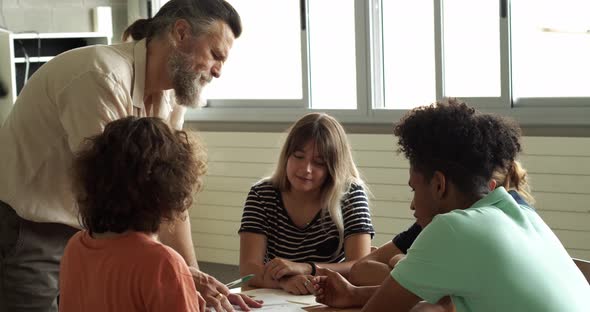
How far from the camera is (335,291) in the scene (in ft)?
6.89

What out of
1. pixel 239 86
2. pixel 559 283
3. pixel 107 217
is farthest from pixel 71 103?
pixel 239 86

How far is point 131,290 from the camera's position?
1543 millimetres

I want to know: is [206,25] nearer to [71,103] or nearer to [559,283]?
[71,103]

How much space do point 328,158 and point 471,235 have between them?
1.15 metres

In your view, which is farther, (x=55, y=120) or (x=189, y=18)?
(x=189, y=18)

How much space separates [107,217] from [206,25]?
3.36 ft

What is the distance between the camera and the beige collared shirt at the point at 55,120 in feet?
7.31

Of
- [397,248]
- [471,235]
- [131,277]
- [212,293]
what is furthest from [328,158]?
[131,277]

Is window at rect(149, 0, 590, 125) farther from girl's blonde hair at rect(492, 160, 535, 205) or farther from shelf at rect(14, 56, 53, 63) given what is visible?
girl's blonde hair at rect(492, 160, 535, 205)

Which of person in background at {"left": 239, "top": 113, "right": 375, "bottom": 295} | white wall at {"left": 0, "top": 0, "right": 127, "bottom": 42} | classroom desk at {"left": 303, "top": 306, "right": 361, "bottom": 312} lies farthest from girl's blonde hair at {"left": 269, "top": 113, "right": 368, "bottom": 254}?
white wall at {"left": 0, "top": 0, "right": 127, "bottom": 42}

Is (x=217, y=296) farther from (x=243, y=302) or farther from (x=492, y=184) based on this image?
(x=492, y=184)

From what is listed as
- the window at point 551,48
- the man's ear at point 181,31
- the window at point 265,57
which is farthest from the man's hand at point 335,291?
the window at point 265,57

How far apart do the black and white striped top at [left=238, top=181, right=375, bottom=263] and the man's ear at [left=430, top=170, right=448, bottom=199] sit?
92 cm

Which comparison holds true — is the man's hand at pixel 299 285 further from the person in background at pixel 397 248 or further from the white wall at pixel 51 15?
the white wall at pixel 51 15
